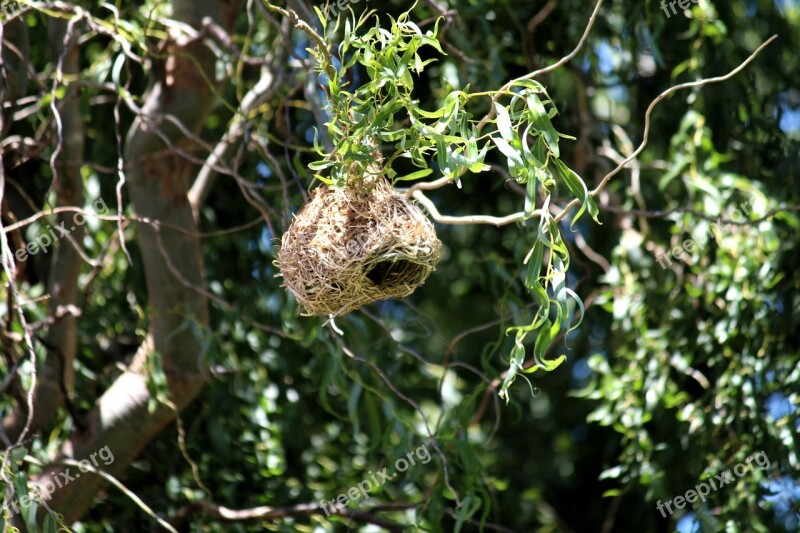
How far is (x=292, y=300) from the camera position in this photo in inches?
97.2

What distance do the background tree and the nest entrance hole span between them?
46 cm

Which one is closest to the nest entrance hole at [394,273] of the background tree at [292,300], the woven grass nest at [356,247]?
the woven grass nest at [356,247]

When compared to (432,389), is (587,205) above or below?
above

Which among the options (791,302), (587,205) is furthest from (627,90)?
(587,205)

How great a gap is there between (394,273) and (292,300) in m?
0.79

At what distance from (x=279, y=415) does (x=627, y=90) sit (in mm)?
1490

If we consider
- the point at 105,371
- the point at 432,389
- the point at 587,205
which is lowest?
the point at 432,389

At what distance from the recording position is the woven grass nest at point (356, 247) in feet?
5.41

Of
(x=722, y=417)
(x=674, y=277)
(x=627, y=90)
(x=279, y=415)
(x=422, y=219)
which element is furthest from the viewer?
(x=627, y=90)

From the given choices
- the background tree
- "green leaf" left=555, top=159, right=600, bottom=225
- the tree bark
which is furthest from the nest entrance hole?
the tree bark

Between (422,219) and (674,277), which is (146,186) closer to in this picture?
(422,219)

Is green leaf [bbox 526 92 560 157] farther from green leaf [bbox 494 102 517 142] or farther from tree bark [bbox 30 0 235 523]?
tree bark [bbox 30 0 235 523]

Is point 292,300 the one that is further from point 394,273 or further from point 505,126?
point 505,126

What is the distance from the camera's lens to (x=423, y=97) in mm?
3057
